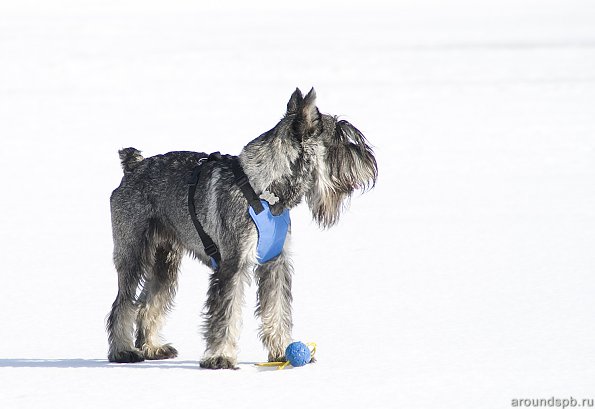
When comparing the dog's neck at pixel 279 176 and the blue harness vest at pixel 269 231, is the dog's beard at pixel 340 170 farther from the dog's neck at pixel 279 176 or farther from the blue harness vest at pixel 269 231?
the blue harness vest at pixel 269 231

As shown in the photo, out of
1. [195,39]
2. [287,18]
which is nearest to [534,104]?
[195,39]

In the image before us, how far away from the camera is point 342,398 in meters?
5.45

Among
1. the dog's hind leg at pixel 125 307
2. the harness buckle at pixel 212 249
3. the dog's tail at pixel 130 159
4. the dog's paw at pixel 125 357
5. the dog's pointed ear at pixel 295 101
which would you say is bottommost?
the dog's paw at pixel 125 357

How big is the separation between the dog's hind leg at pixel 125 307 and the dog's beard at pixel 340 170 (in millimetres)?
1192

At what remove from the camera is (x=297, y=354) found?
6152 mm

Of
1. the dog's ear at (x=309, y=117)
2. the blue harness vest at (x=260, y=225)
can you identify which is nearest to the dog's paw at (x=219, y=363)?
the blue harness vest at (x=260, y=225)

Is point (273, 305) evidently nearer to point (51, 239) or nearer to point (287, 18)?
point (51, 239)

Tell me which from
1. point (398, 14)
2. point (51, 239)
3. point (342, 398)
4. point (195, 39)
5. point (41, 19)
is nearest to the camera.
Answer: point (342, 398)

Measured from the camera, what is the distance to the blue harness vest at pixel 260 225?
6.12m

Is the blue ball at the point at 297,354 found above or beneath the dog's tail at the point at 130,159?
beneath

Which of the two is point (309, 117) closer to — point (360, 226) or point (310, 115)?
point (310, 115)

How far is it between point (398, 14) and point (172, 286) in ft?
136

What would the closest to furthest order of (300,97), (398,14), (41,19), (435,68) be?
(300,97), (435,68), (41,19), (398,14)

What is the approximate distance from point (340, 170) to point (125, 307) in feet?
5.31
